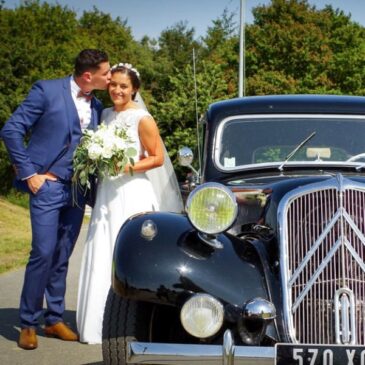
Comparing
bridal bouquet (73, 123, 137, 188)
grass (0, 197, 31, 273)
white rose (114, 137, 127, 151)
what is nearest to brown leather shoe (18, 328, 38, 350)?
bridal bouquet (73, 123, 137, 188)

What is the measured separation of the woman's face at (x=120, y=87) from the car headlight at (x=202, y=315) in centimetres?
250

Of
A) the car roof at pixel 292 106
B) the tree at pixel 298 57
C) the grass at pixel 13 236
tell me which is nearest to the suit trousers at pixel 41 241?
the car roof at pixel 292 106

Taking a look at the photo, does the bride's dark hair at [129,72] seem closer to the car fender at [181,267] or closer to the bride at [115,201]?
the bride at [115,201]

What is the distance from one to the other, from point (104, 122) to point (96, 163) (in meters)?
0.61

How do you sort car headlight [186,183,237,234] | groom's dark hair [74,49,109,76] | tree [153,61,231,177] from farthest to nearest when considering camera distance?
tree [153,61,231,177], groom's dark hair [74,49,109,76], car headlight [186,183,237,234]

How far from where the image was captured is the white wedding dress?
18.3 feet

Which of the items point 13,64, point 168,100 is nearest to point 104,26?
point 168,100

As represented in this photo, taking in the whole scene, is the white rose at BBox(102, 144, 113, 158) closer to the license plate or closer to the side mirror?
the side mirror

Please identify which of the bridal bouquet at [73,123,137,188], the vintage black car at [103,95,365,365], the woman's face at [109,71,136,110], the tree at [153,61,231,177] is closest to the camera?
the vintage black car at [103,95,365,365]

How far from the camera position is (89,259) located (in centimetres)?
570

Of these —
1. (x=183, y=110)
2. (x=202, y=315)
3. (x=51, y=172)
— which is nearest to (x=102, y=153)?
(x=51, y=172)

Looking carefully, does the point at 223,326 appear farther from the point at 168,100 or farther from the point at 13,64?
the point at 168,100

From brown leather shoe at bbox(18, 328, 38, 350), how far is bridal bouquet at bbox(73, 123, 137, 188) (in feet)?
3.67

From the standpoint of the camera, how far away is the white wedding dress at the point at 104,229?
5.59m
